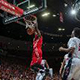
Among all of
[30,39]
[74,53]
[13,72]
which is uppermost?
[30,39]

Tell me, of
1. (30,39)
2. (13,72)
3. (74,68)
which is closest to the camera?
(74,68)

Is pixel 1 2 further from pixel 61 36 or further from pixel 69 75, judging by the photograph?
pixel 61 36

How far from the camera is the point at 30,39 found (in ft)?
73.6

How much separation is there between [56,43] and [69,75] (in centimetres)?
2113

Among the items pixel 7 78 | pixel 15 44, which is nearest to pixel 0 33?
pixel 15 44

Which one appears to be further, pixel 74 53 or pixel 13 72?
pixel 13 72

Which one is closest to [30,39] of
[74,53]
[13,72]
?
[13,72]

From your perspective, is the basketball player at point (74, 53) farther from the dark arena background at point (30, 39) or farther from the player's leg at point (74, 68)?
the dark arena background at point (30, 39)

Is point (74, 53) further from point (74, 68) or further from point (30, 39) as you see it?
point (30, 39)

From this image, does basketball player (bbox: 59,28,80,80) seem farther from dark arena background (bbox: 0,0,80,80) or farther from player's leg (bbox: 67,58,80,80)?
dark arena background (bbox: 0,0,80,80)

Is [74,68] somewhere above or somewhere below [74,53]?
below

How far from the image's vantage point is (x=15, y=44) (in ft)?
66.1

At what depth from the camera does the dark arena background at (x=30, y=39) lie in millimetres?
15352

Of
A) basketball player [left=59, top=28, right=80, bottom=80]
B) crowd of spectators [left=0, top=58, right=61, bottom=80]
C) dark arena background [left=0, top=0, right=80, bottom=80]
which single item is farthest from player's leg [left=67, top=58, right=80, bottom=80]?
crowd of spectators [left=0, top=58, right=61, bottom=80]
